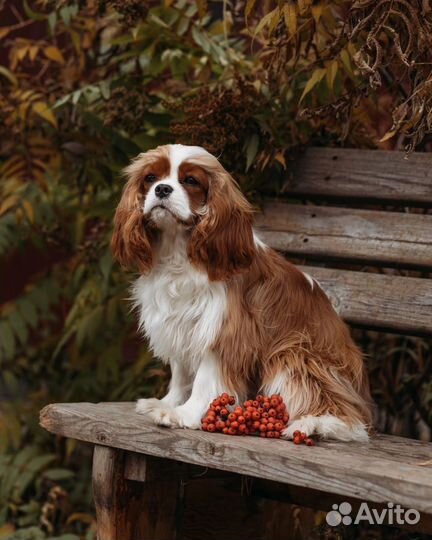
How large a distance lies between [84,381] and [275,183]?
5.29ft

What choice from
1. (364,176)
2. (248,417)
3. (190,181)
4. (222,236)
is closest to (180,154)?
(190,181)

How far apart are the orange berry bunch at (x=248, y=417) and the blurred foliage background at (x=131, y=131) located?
3.27ft

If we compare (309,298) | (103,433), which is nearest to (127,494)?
(103,433)

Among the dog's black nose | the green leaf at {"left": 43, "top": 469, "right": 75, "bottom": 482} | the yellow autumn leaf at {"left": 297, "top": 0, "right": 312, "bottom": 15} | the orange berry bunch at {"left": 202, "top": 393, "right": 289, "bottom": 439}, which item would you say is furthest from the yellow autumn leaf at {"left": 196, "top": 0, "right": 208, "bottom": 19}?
the green leaf at {"left": 43, "top": 469, "right": 75, "bottom": 482}

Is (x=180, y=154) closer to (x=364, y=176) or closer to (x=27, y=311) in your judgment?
(x=364, y=176)

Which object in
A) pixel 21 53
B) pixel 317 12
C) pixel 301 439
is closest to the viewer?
pixel 301 439

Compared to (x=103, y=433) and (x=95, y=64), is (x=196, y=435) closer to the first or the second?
(x=103, y=433)

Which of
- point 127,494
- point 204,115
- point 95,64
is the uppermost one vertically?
point 95,64

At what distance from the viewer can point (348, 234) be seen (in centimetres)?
432

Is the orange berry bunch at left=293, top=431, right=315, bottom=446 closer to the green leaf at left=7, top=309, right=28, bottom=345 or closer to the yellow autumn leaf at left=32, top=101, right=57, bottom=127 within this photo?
the yellow autumn leaf at left=32, top=101, right=57, bottom=127

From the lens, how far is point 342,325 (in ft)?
12.5

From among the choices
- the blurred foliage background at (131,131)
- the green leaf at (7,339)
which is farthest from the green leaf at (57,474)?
the green leaf at (7,339)

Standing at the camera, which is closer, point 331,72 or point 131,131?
point 331,72

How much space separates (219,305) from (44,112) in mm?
1723
